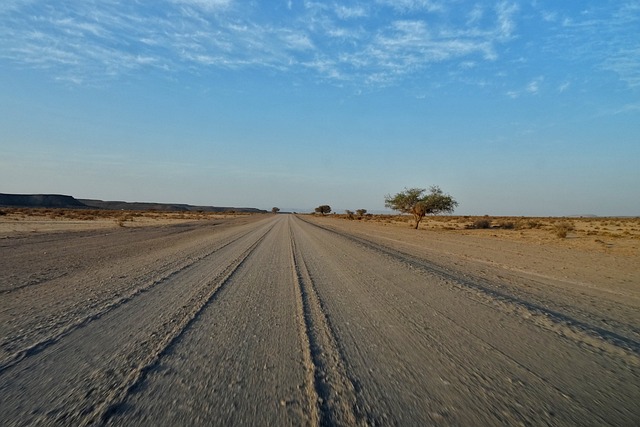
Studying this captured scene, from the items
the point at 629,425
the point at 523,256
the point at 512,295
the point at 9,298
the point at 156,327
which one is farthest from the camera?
the point at 523,256

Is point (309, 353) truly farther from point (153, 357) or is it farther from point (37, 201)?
point (37, 201)

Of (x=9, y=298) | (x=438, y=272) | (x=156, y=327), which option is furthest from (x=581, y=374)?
(x=9, y=298)

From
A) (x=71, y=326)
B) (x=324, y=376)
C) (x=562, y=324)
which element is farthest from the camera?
(x=562, y=324)

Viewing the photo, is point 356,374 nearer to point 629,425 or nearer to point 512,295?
point 629,425

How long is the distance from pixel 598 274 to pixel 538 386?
933 cm

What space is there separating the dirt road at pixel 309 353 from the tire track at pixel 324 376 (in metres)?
0.02

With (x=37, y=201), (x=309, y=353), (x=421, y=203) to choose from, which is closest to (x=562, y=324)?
(x=309, y=353)

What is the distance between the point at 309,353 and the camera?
411 cm

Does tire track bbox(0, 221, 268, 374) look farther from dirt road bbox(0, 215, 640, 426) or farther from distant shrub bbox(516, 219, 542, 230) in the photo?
distant shrub bbox(516, 219, 542, 230)

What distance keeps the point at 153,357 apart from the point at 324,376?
1.90 m

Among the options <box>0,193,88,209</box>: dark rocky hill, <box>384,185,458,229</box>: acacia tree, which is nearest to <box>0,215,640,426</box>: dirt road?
<box>384,185,458,229</box>: acacia tree

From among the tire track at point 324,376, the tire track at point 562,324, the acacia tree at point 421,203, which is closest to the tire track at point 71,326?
the tire track at point 324,376

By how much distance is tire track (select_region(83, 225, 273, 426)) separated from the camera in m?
2.80

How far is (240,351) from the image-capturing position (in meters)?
4.12
